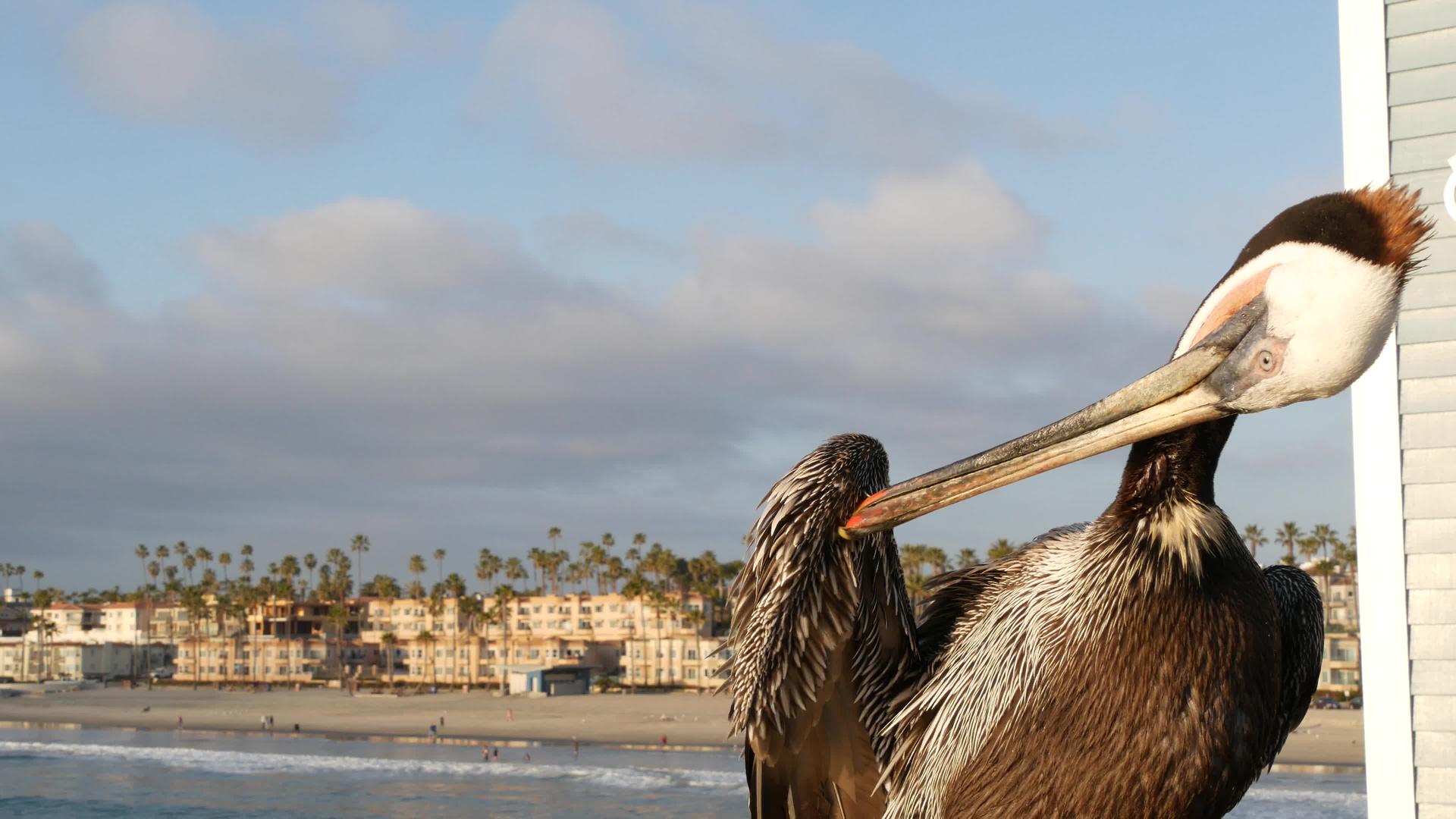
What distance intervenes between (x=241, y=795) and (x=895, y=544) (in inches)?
1606

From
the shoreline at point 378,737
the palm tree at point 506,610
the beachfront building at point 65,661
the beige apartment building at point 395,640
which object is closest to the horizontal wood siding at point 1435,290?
the shoreline at point 378,737

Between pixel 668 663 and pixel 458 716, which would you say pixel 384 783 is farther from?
pixel 668 663

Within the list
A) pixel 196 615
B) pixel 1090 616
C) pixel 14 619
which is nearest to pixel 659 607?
pixel 196 615

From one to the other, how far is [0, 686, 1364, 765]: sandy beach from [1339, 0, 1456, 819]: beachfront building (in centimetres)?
4154

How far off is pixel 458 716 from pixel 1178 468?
232 feet

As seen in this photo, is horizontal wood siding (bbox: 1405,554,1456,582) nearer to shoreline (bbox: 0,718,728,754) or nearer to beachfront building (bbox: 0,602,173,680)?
shoreline (bbox: 0,718,728,754)

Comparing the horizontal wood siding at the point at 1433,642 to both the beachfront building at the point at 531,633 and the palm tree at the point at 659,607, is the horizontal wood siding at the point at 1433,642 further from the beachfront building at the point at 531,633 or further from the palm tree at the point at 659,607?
the palm tree at the point at 659,607

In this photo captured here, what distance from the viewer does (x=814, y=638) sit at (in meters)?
2.57

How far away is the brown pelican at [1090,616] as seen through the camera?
207cm

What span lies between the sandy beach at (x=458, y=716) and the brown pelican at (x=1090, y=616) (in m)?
46.1

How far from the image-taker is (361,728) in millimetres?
64500

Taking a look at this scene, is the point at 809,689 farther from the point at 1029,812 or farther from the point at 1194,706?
the point at 1194,706

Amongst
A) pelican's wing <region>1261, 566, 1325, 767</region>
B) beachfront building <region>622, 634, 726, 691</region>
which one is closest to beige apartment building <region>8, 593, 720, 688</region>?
beachfront building <region>622, 634, 726, 691</region>

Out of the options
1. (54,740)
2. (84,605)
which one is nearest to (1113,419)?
(54,740)
